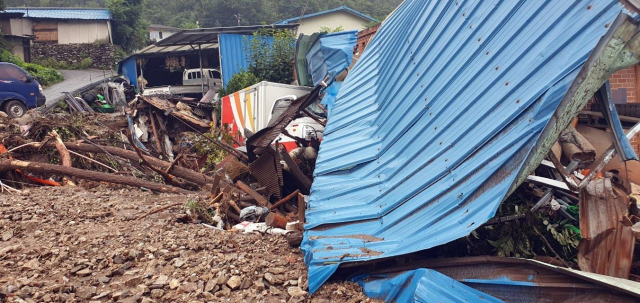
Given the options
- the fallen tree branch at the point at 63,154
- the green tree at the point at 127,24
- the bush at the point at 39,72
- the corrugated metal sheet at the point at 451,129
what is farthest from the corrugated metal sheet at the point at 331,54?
the green tree at the point at 127,24

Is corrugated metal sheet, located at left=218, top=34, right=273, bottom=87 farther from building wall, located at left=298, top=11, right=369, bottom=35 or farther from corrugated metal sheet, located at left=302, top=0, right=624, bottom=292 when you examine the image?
corrugated metal sheet, located at left=302, top=0, right=624, bottom=292

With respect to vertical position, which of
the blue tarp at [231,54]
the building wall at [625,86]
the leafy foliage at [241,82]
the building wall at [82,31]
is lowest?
the building wall at [625,86]

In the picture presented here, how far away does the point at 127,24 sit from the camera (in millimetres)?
36969

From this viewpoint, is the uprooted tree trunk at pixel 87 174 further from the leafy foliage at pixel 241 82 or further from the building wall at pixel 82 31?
the building wall at pixel 82 31

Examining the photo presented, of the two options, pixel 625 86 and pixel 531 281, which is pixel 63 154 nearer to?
pixel 531 281

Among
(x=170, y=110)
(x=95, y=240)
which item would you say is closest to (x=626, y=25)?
(x=95, y=240)

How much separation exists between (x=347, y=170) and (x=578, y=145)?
6.53 feet

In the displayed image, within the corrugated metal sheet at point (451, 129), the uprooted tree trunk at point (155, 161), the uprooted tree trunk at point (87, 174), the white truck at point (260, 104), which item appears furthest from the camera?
the white truck at point (260, 104)

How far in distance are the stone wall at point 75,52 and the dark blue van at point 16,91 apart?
1828 centimetres

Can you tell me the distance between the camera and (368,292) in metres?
2.97

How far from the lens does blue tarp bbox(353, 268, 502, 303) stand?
8.20 ft

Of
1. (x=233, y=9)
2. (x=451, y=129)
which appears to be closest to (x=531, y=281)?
(x=451, y=129)

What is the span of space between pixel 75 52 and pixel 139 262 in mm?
35245

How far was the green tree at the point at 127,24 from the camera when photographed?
36.0m
